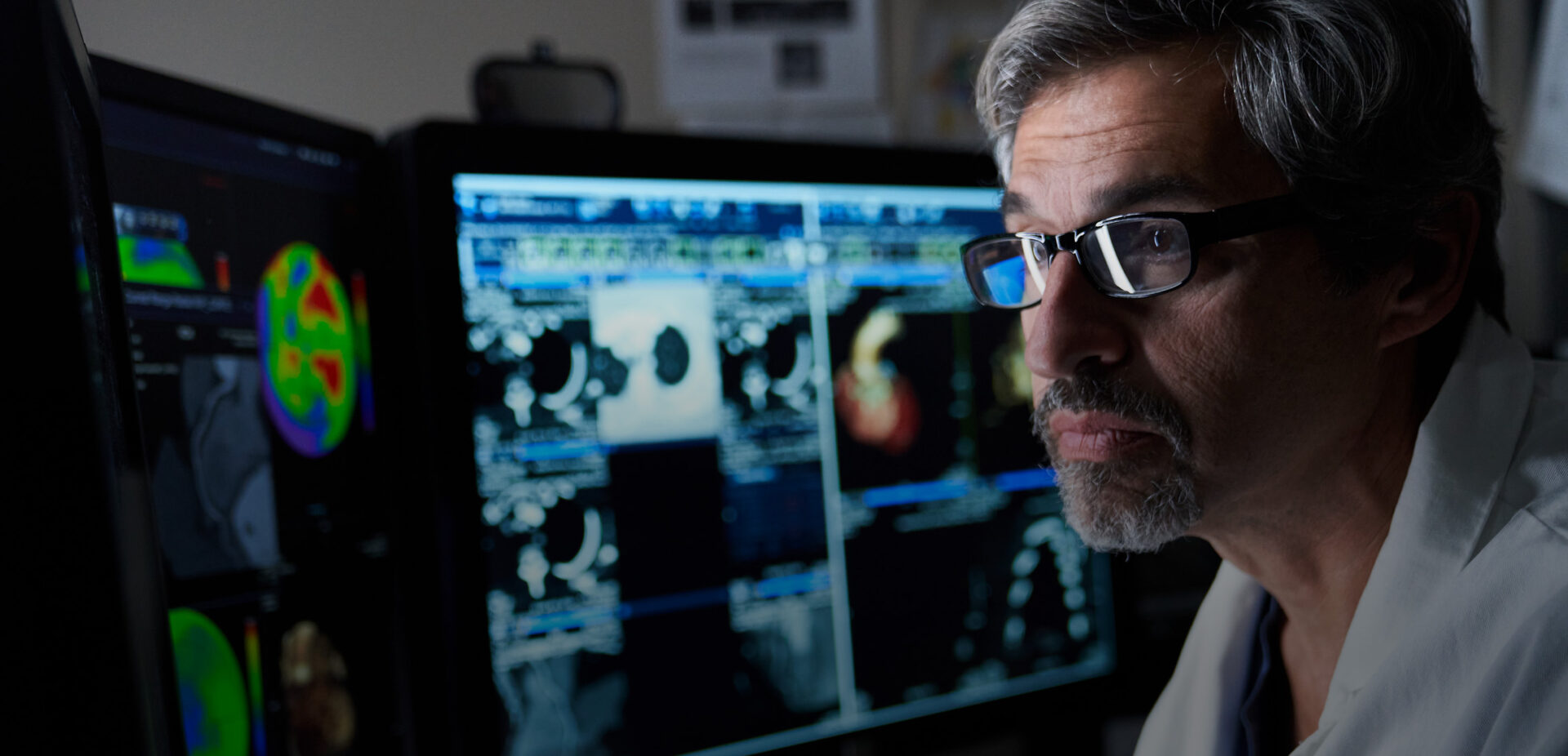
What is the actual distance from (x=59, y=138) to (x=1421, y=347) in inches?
33.9

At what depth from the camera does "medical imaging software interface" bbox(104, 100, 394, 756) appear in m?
0.62

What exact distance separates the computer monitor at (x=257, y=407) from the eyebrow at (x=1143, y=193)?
1.78ft

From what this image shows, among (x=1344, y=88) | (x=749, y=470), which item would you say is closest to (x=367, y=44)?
(x=749, y=470)

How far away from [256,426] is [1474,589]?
78 cm

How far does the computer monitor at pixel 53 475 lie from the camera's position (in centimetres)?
27

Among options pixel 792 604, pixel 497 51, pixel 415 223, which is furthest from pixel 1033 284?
pixel 497 51

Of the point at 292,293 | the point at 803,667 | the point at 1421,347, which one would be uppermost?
the point at 292,293

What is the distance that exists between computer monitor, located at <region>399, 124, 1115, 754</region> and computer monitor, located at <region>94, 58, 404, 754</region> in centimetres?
7

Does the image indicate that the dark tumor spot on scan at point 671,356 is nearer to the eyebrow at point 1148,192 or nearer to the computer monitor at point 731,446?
the computer monitor at point 731,446

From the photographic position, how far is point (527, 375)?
781 millimetres

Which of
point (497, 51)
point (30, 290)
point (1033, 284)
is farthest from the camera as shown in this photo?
point (497, 51)

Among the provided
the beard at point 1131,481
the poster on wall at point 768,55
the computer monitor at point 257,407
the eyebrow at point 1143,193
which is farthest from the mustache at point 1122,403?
the poster on wall at point 768,55

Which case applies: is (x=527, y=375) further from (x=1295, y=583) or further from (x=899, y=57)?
(x=899, y=57)

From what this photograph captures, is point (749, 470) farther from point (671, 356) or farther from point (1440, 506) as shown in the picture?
point (1440, 506)
